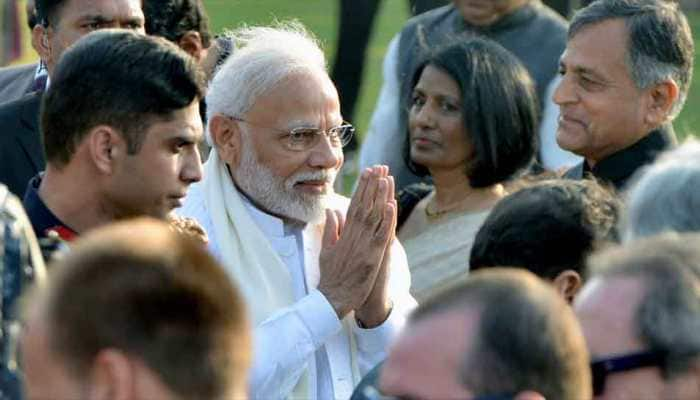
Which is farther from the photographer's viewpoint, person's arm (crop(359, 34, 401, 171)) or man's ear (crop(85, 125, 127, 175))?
person's arm (crop(359, 34, 401, 171))

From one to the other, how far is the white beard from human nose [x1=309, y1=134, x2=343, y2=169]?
0.17 ft

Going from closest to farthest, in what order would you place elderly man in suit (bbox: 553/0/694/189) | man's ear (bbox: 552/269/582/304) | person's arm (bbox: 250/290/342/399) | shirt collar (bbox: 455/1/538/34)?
1. man's ear (bbox: 552/269/582/304)
2. person's arm (bbox: 250/290/342/399)
3. elderly man in suit (bbox: 553/0/694/189)
4. shirt collar (bbox: 455/1/538/34)

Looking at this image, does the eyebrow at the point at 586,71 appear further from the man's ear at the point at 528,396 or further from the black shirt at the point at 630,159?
the man's ear at the point at 528,396

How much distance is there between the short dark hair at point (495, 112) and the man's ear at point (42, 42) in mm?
1538

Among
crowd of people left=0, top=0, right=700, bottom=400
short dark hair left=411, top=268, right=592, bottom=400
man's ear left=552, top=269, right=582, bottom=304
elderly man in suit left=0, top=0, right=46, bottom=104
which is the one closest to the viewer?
crowd of people left=0, top=0, right=700, bottom=400

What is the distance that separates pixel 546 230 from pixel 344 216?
109cm

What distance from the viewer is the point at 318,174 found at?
5.21 m

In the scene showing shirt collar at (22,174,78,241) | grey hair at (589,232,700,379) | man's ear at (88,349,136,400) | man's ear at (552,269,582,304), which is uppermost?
man's ear at (88,349,136,400)

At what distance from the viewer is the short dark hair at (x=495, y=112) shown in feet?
19.4

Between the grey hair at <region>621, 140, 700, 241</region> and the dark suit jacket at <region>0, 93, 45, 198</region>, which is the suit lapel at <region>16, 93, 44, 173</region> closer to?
the dark suit jacket at <region>0, 93, 45, 198</region>

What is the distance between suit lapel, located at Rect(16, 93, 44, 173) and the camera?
600 centimetres

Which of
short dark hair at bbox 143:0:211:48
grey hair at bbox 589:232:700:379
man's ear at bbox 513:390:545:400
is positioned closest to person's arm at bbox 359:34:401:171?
short dark hair at bbox 143:0:211:48

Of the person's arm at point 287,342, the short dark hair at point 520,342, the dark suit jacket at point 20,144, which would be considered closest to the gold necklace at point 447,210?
the person's arm at point 287,342

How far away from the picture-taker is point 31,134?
6062 millimetres
